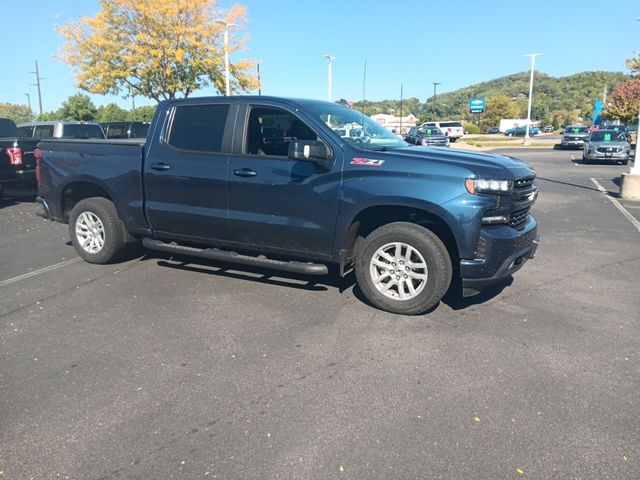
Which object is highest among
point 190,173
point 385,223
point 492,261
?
point 190,173

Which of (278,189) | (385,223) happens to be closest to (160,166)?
(278,189)

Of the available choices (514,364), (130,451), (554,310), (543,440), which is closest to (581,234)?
(554,310)

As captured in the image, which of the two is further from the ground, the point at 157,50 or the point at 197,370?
the point at 157,50

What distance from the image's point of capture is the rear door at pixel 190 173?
528 cm

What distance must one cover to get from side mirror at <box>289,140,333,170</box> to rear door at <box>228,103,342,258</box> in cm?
6

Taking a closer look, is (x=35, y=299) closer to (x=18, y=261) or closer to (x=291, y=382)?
(x=18, y=261)

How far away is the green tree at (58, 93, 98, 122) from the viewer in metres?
48.1

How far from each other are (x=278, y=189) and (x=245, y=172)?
410 millimetres

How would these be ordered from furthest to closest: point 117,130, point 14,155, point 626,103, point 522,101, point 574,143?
point 522,101 < point 626,103 < point 574,143 < point 117,130 < point 14,155

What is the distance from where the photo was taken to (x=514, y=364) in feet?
12.3

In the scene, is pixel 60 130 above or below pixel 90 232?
above

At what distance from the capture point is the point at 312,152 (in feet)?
15.0

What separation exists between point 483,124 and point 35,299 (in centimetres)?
8624

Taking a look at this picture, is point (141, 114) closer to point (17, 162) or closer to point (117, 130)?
point (117, 130)
